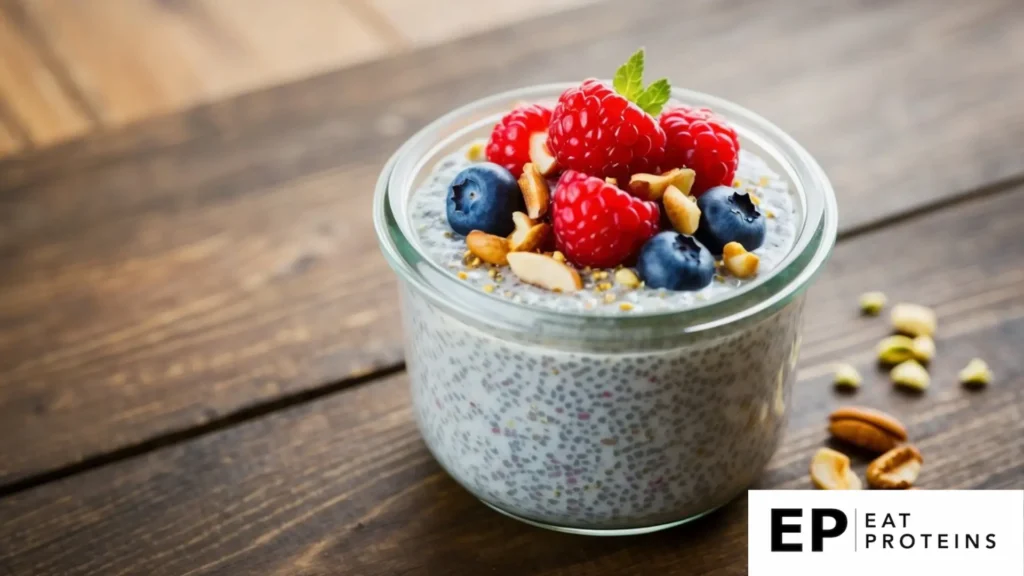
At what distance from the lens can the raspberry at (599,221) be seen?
836 millimetres

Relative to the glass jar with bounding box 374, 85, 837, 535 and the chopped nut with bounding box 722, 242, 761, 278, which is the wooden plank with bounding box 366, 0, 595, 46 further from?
the chopped nut with bounding box 722, 242, 761, 278

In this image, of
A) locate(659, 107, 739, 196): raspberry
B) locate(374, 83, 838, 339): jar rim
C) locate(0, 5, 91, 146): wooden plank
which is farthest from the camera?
locate(0, 5, 91, 146): wooden plank

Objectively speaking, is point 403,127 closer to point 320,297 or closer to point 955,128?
point 320,297

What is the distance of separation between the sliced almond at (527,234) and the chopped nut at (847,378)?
0.33 meters

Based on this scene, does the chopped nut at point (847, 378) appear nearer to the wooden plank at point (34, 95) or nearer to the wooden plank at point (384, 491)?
the wooden plank at point (384, 491)

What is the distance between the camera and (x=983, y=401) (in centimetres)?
104

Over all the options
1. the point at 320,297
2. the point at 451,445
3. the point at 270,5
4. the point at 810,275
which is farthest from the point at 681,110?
the point at 270,5

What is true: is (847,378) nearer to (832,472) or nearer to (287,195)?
(832,472)

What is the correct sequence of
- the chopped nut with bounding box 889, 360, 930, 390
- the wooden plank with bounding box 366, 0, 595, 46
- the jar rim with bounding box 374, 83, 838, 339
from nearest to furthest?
the jar rim with bounding box 374, 83, 838, 339 < the chopped nut with bounding box 889, 360, 930, 390 < the wooden plank with bounding box 366, 0, 595, 46

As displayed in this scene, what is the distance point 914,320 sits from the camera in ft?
3.64

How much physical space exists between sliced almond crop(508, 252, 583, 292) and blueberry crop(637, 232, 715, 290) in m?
0.05

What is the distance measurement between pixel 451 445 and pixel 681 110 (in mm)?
312

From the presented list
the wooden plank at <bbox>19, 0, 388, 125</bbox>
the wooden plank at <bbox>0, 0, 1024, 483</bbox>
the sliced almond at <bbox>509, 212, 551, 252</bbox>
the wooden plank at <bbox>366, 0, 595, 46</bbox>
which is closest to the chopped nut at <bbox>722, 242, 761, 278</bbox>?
the sliced almond at <bbox>509, 212, 551, 252</bbox>

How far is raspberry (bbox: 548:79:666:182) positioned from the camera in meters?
0.87
